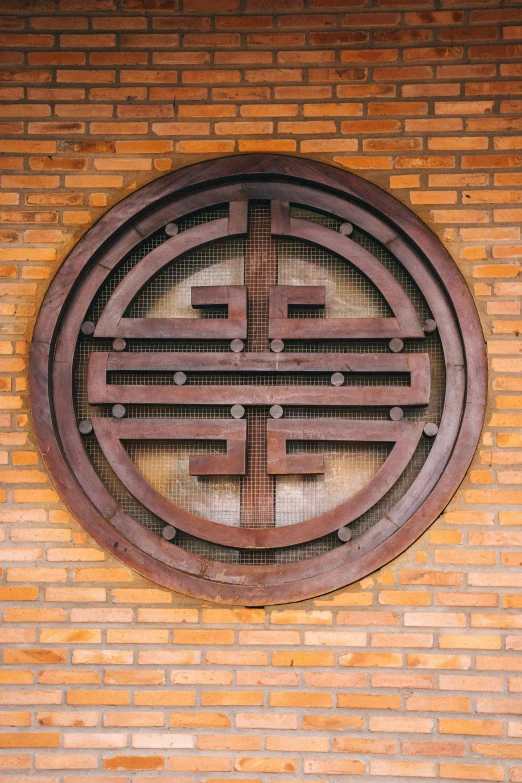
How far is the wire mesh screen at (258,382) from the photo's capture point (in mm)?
2553

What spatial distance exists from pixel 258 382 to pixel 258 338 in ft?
0.49

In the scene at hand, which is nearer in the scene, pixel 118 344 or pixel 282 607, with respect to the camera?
pixel 282 607

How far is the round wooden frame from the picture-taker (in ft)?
8.07

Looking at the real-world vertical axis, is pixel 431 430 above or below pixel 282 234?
below

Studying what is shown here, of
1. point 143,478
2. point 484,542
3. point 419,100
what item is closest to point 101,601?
point 143,478

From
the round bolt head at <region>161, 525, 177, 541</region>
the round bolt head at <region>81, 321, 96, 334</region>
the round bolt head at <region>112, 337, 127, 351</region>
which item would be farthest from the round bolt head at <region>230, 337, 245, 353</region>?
the round bolt head at <region>161, 525, 177, 541</region>

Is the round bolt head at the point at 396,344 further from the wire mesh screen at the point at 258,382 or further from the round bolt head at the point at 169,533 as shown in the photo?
the round bolt head at the point at 169,533

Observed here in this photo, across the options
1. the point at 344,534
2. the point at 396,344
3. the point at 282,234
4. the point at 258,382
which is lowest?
the point at 344,534

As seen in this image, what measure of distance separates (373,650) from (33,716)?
1.11 m

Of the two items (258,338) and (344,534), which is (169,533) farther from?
(258,338)

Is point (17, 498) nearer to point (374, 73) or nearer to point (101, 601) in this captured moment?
point (101, 601)

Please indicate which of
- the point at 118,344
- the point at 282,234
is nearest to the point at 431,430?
the point at 282,234

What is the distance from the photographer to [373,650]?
2.42 meters

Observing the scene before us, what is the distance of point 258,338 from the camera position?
259 cm
